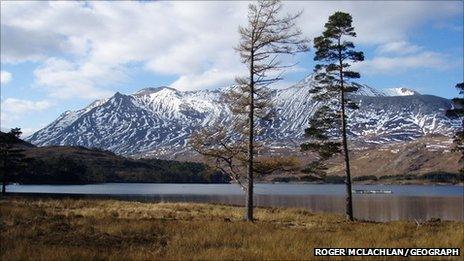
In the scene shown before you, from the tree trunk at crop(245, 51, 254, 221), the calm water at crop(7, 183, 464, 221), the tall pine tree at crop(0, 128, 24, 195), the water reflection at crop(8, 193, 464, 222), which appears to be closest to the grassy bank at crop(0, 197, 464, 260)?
the tree trunk at crop(245, 51, 254, 221)

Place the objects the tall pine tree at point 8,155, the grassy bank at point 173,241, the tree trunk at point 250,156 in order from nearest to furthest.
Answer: the grassy bank at point 173,241 < the tree trunk at point 250,156 < the tall pine tree at point 8,155

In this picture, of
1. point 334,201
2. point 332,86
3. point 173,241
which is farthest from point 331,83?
point 334,201

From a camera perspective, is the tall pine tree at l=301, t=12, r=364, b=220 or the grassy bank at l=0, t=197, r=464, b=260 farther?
the tall pine tree at l=301, t=12, r=364, b=220

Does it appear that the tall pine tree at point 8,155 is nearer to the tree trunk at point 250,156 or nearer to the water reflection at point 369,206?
the water reflection at point 369,206

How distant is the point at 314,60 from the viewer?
113ft

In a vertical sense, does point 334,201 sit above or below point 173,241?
below

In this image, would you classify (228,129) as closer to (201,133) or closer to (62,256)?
(201,133)

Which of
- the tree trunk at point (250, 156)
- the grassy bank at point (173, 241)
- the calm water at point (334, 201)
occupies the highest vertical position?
the tree trunk at point (250, 156)

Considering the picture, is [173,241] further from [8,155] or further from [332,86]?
[8,155]

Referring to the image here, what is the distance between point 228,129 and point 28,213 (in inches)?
471

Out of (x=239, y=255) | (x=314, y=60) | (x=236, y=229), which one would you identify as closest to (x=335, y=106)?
(x=314, y=60)

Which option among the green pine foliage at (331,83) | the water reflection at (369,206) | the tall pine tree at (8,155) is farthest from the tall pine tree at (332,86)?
the tall pine tree at (8,155)

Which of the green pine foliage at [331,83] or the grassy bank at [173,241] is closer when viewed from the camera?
the grassy bank at [173,241]

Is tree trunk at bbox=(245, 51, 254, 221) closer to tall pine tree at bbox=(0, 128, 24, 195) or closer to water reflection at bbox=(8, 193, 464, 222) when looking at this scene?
water reflection at bbox=(8, 193, 464, 222)
